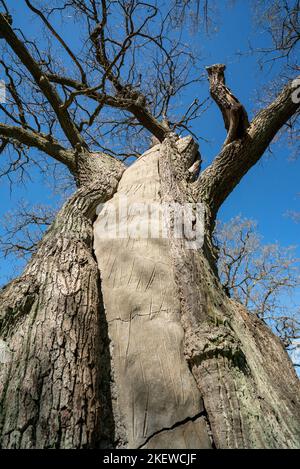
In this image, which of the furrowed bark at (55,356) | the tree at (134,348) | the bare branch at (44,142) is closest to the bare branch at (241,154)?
the tree at (134,348)

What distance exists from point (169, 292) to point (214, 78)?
9.46 ft

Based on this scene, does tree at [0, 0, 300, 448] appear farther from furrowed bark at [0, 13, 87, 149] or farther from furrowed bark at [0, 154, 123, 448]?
furrowed bark at [0, 13, 87, 149]

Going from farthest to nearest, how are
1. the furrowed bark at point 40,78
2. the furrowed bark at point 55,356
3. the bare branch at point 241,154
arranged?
1. the furrowed bark at point 40,78
2. the bare branch at point 241,154
3. the furrowed bark at point 55,356

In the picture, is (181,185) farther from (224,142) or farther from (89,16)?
(89,16)

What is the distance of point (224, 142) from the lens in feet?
11.4

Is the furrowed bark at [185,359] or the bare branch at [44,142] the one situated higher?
the bare branch at [44,142]

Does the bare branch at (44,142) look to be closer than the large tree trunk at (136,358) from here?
No

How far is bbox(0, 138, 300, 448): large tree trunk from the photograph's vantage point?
1.25m

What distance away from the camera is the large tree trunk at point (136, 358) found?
1.25 m

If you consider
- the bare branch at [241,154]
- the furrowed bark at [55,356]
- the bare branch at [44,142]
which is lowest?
the furrowed bark at [55,356]

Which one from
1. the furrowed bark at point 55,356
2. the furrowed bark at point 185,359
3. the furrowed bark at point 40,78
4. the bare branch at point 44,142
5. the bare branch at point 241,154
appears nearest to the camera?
the furrowed bark at point 55,356

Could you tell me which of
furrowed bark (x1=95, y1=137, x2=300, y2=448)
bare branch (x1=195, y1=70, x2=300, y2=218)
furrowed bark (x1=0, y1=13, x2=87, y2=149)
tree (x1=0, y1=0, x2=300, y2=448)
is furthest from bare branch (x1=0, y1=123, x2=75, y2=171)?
furrowed bark (x1=95, y1=137, x2=300, y2=448)

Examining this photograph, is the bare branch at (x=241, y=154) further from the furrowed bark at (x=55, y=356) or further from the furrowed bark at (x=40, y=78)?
the furrowed bark at (x=40, y=78)

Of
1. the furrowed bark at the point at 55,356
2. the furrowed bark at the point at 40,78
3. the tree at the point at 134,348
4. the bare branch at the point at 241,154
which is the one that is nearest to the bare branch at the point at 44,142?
the furrowed bark at the point at 40,78
